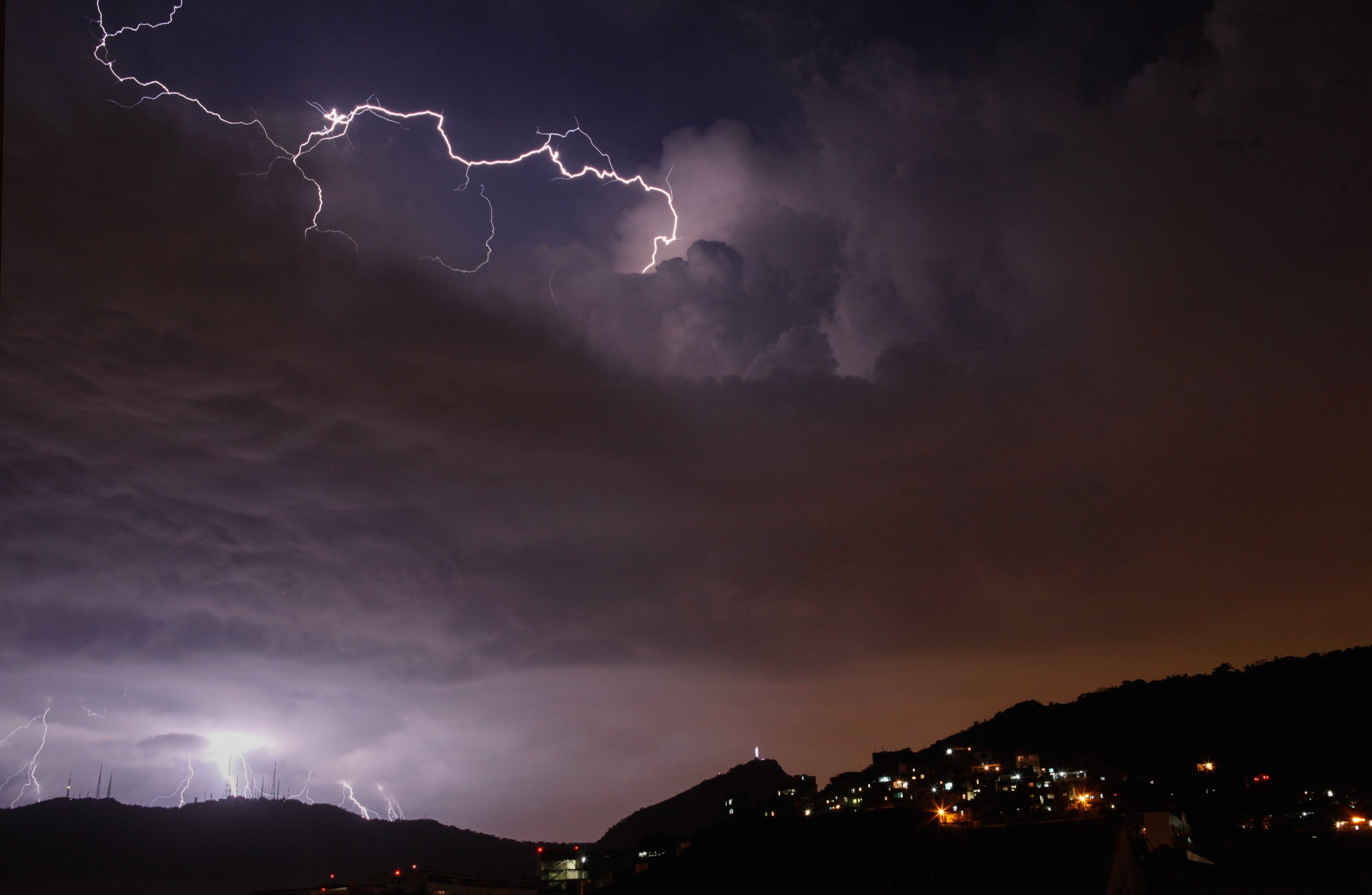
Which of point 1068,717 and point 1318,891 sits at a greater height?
point 1068,717

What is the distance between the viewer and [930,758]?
113 metres

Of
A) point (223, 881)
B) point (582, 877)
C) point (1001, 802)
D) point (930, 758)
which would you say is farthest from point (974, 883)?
point (223, 881)

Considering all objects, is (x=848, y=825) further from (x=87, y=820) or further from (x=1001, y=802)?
(x=87, y=820)

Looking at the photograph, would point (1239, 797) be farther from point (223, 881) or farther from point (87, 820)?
point (87, 820)

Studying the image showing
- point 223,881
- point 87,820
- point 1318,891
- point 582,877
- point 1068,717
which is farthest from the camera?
point 87,820

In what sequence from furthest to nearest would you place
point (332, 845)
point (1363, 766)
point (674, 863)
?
point (332, 845) → point (1363, 766) → point (674, 863)

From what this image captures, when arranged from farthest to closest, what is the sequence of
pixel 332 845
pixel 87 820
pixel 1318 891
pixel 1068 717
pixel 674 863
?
1. pixel 332 845
2. pixel 87 820
3. pixel 1068 717
4. pixel 674 863
5. pixel 1318 891

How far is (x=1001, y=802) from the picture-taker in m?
61.0

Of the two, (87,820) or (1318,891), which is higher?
(87,820)

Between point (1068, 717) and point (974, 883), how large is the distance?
334ft

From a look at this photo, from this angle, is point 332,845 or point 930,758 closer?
point 930,758

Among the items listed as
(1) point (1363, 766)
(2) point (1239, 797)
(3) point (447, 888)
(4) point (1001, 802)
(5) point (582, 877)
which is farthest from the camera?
(3) point (447, 888)

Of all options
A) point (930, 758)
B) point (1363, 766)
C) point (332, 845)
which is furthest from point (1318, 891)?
point (332, 845)

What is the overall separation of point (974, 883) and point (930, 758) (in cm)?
9945
